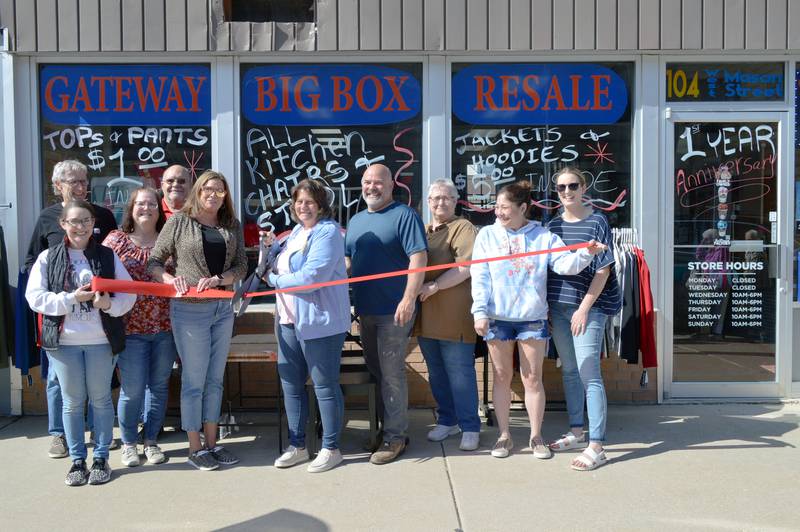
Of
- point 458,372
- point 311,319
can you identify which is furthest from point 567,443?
point 311,319

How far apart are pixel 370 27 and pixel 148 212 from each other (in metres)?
2.30

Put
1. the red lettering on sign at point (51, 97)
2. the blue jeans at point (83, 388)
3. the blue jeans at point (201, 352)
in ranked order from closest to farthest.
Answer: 1. the blue jeans at point (83, 388)
2. the blue jeans at point (201, 352)
3. the red lettering on sign at point (51, 97)

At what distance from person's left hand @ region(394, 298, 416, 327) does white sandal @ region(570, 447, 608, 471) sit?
1.32m

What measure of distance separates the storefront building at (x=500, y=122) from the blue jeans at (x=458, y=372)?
921mm

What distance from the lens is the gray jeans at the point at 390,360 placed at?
4.65 m

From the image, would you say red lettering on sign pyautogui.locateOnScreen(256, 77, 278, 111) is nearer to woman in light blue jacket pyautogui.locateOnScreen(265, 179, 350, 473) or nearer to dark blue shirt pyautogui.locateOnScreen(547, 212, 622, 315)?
woman in light blue jacket pyautogui.locateOnScreen(265, 179, 350, 473)

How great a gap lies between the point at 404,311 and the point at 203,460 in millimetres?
1507

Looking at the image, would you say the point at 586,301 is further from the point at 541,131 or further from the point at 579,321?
the point at 541,131

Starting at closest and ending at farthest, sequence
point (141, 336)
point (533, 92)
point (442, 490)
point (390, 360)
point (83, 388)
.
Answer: point (442, 490)
point (83, 388)
point (141, 336)
point (390, 360)
point (533, 92)

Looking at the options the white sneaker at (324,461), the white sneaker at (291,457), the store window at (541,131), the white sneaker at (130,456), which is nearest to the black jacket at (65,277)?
the white sneaker at (130,456)

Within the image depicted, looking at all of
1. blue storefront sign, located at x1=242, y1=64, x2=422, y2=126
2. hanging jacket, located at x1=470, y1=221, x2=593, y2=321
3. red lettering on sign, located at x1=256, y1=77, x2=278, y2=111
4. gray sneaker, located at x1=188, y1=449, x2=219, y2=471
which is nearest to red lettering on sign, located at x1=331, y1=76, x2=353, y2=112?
blue storefront sign, located at x1=242, y1=64, x2=422, y2=126

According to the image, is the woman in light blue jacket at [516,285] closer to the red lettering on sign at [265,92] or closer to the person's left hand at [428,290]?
the person's left hand at [428,290]

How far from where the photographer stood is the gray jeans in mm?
4652

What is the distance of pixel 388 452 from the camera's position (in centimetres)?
470
